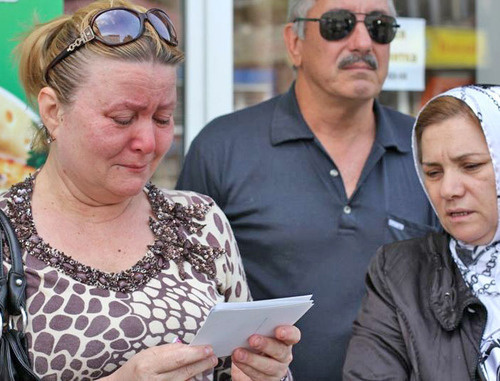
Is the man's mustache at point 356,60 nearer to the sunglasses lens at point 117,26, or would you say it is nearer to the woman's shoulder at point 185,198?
the woman's shoulder at point 185,198

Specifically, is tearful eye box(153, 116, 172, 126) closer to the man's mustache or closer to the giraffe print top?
the giraffe print top

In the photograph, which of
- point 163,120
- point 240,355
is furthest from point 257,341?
point 163,120

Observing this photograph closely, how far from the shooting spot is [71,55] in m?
2.16

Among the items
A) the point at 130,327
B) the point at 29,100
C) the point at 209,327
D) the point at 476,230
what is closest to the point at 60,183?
the point at 29,100

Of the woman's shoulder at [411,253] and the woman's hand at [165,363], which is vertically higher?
Result: the woman's shoulder at [411,253]

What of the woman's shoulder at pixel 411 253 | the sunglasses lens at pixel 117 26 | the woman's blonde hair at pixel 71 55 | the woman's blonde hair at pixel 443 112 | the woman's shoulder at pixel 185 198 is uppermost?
the sunglasses lens at pixel 117 26

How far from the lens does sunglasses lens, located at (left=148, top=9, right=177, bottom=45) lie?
2.24m

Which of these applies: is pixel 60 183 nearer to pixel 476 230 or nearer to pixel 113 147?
pixel 113 147

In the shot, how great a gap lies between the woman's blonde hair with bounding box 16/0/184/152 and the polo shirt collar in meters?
0.90

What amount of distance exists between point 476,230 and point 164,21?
1055mm

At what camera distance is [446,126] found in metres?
2.55

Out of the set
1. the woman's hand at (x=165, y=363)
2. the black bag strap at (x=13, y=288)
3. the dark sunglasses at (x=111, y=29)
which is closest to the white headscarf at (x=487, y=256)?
the woman's hand at (x=165, y=363)

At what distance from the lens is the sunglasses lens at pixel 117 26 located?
84.6 inches

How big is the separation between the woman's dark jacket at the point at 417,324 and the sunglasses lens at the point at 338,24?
92 cm
